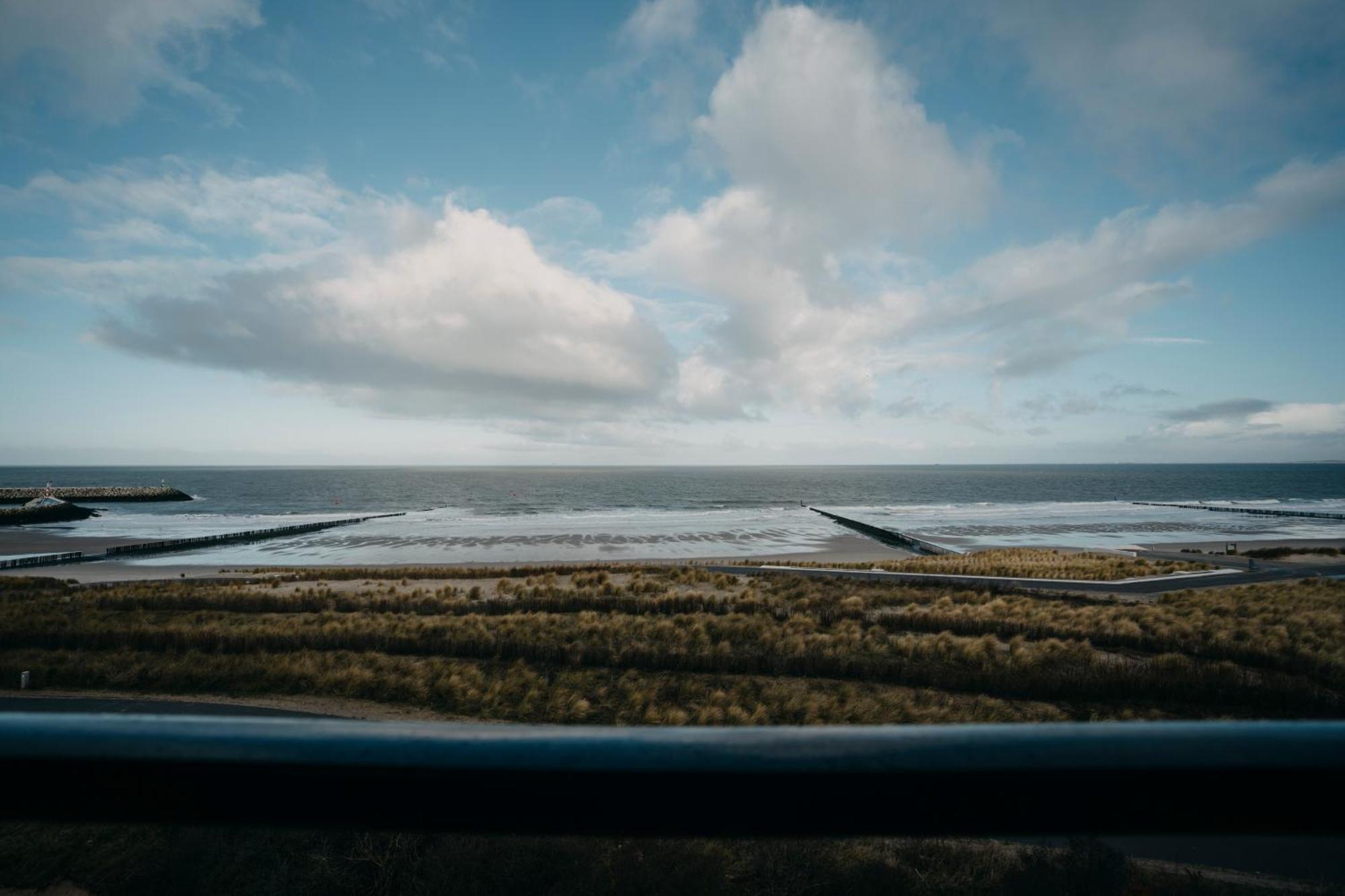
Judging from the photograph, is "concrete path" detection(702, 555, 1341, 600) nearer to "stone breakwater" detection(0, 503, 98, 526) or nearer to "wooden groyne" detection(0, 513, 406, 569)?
"wooden groyne" detection(0, 513, 406, 569)

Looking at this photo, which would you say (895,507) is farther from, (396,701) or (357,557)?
(396,701)

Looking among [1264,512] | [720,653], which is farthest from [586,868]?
[1264,512]

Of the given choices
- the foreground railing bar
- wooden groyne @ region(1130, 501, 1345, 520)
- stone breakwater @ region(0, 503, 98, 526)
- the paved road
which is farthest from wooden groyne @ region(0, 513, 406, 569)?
wooden groyne @ region(1130, 501, 1345, 520)

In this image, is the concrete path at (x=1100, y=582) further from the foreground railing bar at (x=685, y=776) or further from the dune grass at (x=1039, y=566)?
the foreground railing bar at (x=685, y=776)

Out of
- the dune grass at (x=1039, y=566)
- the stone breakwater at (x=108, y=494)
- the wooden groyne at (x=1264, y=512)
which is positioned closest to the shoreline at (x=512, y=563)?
the dune grass at (x=1039, y=566)

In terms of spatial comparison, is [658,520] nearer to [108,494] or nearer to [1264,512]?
[1264,512]

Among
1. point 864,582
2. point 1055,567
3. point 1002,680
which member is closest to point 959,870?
point 1002,680

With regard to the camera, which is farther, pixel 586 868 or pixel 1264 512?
pixel 1264 512
